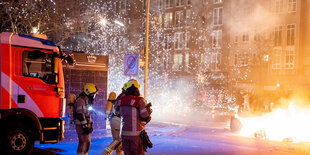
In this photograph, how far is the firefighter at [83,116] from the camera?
693 centimetres

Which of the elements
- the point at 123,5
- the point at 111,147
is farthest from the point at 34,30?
the point at 123,5

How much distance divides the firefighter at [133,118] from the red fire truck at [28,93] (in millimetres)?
2998

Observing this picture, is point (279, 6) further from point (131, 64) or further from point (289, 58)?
point (131, 64)

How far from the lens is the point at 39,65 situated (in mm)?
7914

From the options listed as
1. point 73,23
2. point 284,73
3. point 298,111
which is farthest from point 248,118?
point 284,73

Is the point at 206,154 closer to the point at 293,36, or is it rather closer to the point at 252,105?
the point at 252,105

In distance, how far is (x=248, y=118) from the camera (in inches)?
506

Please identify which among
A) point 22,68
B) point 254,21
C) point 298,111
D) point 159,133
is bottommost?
point 159,133

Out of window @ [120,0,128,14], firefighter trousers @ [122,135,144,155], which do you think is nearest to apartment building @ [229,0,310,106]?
window @ [120,0,128,14]

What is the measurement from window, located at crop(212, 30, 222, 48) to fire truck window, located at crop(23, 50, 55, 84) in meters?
36.3

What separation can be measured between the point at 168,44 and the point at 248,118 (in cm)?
3666

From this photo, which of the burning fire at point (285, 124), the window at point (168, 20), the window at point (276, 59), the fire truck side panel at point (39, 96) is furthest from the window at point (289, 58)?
the fire truck side panel at point (39, 96)

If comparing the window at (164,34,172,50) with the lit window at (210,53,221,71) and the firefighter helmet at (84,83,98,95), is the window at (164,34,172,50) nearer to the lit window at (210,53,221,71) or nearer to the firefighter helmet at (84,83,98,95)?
the lit window at (210,53,221,71)

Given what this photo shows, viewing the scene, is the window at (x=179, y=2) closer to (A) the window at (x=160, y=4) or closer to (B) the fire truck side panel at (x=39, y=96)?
(A) the window at (x=160, y=4)
